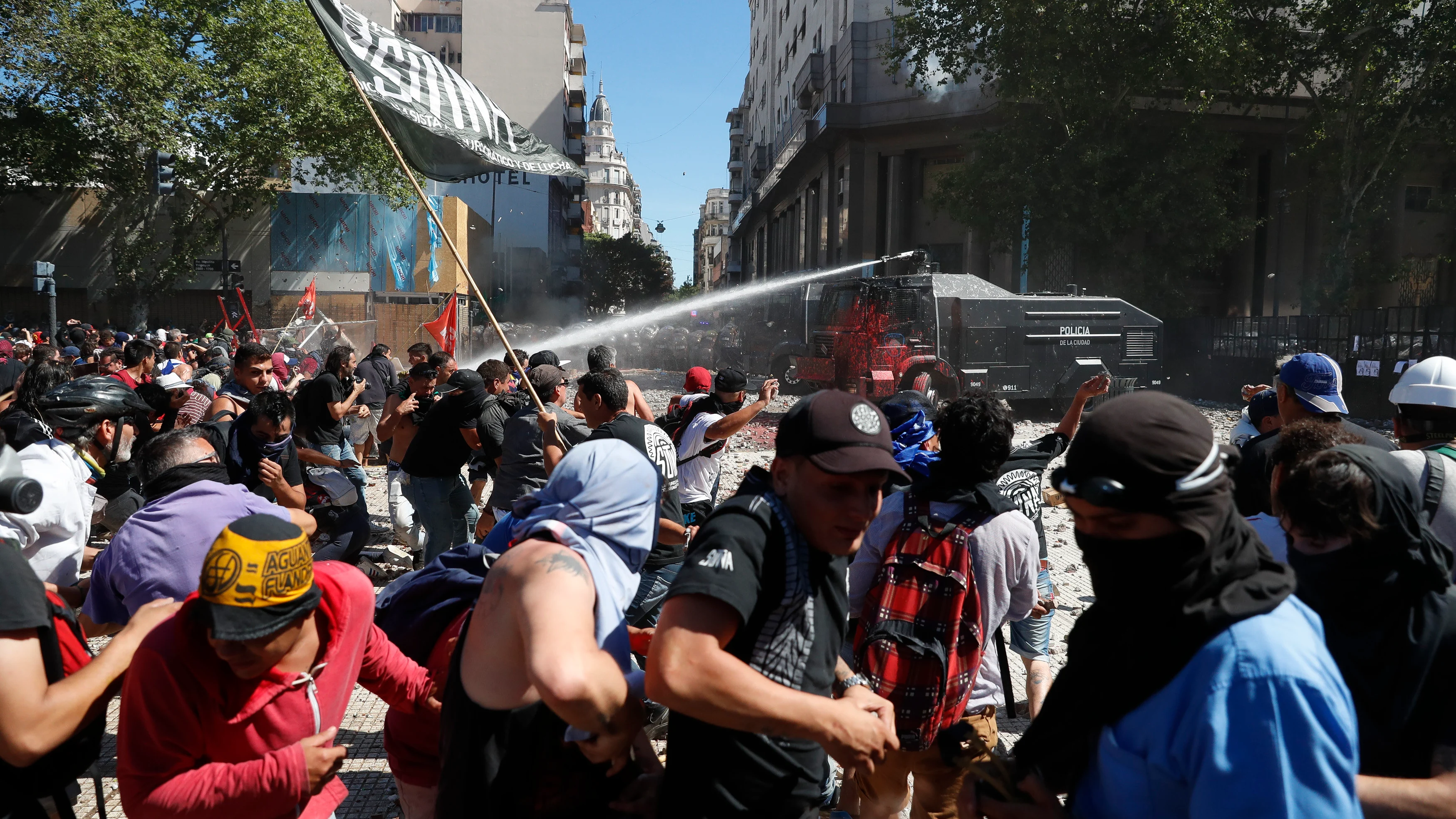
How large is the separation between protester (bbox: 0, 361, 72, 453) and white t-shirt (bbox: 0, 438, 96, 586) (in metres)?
0.12

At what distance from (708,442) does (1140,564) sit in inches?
145

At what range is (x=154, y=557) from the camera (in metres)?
2.31

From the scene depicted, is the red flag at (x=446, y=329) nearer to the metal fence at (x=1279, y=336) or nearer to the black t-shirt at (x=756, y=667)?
the black t-shirt at (x=756, y=667)

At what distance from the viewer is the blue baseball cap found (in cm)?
370

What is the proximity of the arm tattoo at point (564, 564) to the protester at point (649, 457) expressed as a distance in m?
2.00

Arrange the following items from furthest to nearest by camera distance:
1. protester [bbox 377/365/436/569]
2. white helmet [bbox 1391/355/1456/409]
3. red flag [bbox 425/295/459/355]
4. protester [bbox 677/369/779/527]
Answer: red flag [bbox 425/295/459/355] < protester [bbox 377/365/436/569] < protester [bbox 677/369/779/527] < white helmet [bbox 1391/355/1456/409]

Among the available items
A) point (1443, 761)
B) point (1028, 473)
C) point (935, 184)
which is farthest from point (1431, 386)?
point (935, 184)

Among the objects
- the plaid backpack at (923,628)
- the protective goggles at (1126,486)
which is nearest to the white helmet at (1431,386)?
the plaid backpack at (923,628)

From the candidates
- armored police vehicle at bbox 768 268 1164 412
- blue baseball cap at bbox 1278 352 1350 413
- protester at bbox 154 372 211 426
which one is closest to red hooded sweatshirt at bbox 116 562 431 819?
blue baseball cap at bbox 1278 352 1350 413

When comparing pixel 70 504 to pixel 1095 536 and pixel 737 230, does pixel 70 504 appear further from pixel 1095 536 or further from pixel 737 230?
pixel 737 230

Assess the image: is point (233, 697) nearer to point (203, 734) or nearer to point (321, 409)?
point (203, 734)

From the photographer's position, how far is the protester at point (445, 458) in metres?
5.60

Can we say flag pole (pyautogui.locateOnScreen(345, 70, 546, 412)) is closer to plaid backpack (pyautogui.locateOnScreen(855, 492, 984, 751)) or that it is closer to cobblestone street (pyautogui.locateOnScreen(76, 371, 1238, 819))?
cobblestone street (pyautogui.locateOnScreen(76, 371, 1238, 819))

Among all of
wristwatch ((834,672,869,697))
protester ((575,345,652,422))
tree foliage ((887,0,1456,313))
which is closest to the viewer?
wristwatch ((834,672,869,697))
